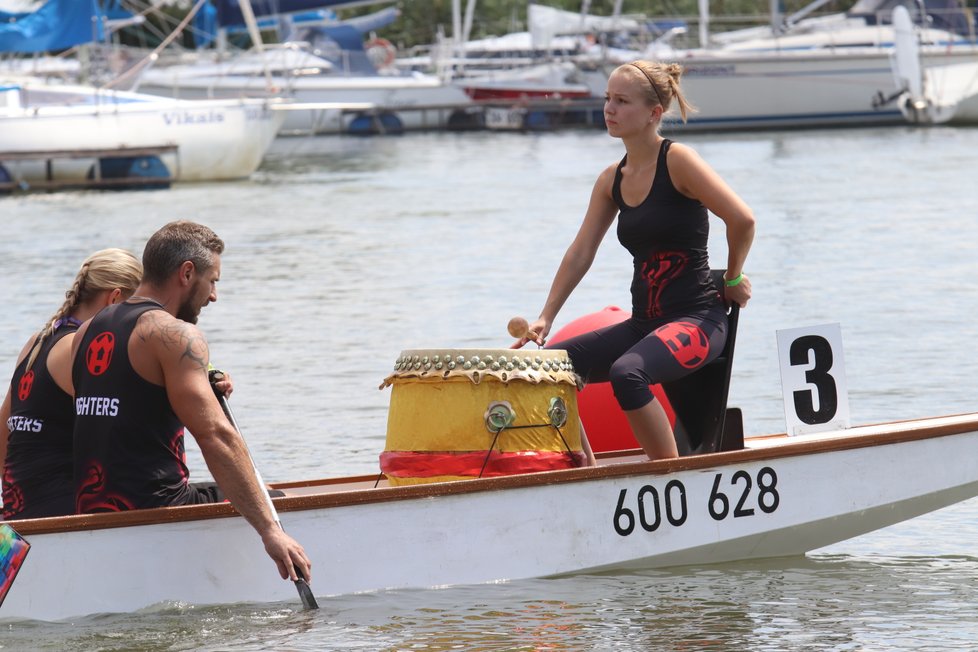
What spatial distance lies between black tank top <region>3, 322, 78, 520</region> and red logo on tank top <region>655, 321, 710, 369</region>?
212 cm

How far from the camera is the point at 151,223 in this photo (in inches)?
938

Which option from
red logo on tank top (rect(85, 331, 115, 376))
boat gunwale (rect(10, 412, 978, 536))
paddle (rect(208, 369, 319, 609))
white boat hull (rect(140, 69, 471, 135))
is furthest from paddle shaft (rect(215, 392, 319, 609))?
white boat hull (rect(140, 69, 471, 135))

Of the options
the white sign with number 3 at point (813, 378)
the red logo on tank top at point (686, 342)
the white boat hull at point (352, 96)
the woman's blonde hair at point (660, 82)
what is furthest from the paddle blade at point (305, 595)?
the white boat hull at point (352, 96)

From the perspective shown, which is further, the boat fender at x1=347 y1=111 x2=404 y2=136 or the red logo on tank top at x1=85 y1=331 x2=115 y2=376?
the boat fender at x1=347 y1=111 x2=404 y2=136

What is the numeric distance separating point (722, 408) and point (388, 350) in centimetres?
665

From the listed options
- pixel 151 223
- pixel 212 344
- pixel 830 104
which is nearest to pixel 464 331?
pixel 212 344

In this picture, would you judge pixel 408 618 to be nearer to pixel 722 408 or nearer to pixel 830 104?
pixel 722 408

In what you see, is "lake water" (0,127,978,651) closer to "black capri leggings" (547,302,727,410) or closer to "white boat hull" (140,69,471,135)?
"black capri leggings" (547,302,727,410)

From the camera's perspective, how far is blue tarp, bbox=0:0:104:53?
33.3 metres

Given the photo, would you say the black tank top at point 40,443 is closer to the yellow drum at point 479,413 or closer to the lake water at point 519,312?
the lake water at point 519,312

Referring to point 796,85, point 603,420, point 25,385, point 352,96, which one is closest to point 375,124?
point 352,96

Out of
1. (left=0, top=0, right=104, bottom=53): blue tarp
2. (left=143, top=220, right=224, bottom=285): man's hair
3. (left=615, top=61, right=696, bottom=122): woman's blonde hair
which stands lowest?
(left=143, top=220, right=224, bottom=285): man's hair

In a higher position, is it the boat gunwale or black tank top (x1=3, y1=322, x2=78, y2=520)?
black tank top (x1=3, y1=322, x2=78, y2=520)

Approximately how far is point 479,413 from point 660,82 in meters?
1.40
